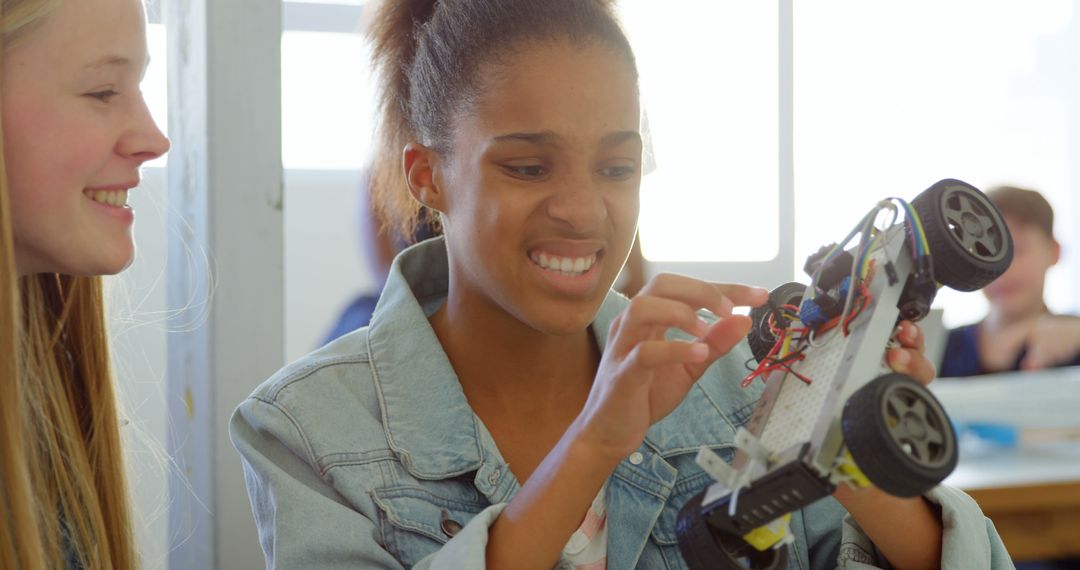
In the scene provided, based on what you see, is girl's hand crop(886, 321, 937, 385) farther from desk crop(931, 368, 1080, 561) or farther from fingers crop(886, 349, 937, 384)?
desk crop(931, 368, 1080, 561)

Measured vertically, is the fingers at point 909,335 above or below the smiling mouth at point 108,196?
below

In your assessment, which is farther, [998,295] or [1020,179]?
Answer: [1020,179]

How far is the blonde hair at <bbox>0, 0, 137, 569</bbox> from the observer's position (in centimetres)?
94

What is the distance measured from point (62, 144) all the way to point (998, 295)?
256 cm

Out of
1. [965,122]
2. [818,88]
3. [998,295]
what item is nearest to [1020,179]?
Result: [965,122]

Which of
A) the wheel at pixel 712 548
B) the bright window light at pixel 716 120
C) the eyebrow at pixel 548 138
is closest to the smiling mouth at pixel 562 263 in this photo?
the eyebrow at pixel 548 138

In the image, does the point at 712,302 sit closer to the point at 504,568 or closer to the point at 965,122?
the point at 504,568

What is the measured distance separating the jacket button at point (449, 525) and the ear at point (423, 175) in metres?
0.38

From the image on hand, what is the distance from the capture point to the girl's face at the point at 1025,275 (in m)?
2.83

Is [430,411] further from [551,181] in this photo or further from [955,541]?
[955,541]

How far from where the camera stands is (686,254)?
8.03 feet

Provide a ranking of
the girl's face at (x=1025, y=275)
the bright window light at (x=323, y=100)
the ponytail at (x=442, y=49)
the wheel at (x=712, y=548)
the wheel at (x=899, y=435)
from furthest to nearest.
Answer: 1. the girl's face at (x=1025, y=275)
2. the bright window light at (x=323, y=100)
3. the ponytail at (x=442, y=49)
4. the wheel at (x=712, y=548)
5. the wheel at (x=899, y=435)

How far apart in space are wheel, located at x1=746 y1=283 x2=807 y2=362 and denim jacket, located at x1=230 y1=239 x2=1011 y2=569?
25 cm

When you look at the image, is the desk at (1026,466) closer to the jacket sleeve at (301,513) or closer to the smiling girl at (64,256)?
the jacket sleeve at (301,513)
